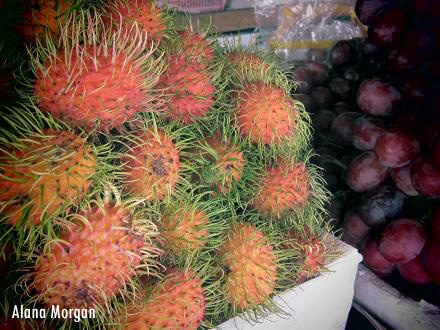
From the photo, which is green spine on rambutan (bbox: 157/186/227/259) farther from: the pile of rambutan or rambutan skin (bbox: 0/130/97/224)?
rambutan skin (bbox: 0/130/97/224)

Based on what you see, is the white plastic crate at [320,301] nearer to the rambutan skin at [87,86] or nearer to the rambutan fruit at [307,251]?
the rambutan fruit at [307,251]

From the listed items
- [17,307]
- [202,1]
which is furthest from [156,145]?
[202,1]

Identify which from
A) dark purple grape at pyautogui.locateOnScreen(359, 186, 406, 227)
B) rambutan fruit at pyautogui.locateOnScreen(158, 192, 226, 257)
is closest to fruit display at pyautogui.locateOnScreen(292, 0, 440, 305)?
dark purple grape at pyautogui.locateOnScreen(359, 186, 406, 227)

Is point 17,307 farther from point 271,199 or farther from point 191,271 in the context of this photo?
point 271,199

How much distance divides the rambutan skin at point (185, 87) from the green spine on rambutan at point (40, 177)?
0.72 ft

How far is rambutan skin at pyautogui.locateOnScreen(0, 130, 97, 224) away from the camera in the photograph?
0.50 metres

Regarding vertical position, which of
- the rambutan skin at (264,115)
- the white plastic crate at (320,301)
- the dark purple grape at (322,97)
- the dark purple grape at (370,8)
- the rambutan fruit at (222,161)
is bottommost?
the white plastic crate at (320,301)

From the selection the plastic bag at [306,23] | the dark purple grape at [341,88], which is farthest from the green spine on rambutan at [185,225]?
the plastic bag at [306,23]

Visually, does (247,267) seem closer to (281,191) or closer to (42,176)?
(281,191)

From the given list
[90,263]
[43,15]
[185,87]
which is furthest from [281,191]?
[43,15]

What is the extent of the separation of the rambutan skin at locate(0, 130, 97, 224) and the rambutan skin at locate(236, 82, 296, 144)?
37 centimetres

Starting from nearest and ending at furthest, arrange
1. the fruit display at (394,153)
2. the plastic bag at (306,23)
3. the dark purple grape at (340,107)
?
the fruit display at (394,153) → the dark purple grape at (340,107) → the plastic bag at (306,23)

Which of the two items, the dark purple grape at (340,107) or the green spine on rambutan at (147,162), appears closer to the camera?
the green spine on rambutan at (147,162)

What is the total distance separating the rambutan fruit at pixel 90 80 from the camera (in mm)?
553
